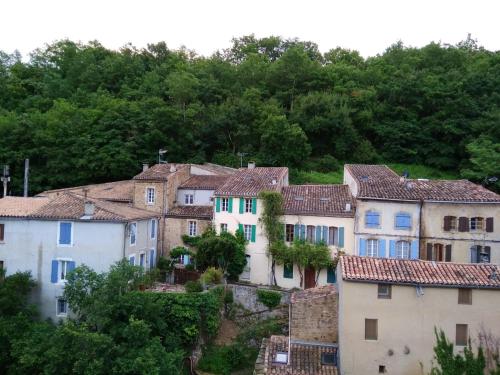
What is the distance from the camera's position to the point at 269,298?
1061 inches

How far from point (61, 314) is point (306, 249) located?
573 inches

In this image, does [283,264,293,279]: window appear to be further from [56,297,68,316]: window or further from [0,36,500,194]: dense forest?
[0,36,500,194]: dense forest

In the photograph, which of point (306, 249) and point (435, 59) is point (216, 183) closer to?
point (306, 249)

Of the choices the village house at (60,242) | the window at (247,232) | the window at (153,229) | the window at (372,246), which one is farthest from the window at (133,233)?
the window at (372,246)

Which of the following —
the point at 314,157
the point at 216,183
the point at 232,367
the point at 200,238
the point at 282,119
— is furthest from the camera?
the point at 314,157

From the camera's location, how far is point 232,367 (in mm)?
25109

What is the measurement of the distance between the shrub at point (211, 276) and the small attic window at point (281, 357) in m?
8.05

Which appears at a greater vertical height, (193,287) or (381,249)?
(381,249)

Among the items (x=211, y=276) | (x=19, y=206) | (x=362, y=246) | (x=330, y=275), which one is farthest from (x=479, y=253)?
(x=19, y=206)

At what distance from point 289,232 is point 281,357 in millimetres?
11341

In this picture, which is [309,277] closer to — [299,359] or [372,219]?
[372,219]

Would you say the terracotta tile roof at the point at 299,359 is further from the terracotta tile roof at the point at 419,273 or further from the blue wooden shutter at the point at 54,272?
the blue wooden shutter at the point at 54,272

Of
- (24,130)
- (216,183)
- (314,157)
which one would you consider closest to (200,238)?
(216,183)

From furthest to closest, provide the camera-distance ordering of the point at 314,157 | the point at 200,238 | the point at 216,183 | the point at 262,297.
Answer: the point at 314,157, the point at 216,183, the point at 200,238, the point at 262,297
